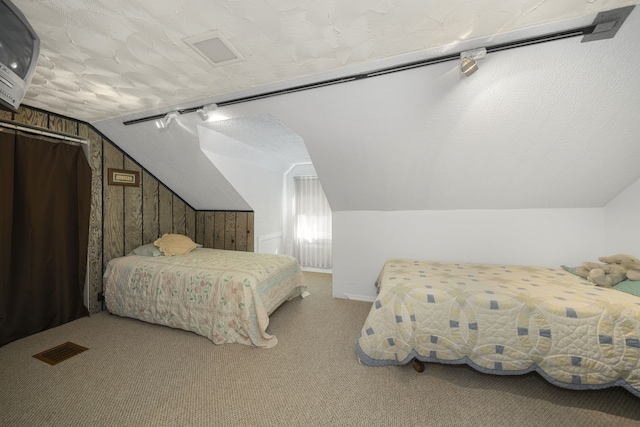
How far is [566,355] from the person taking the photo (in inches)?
63.7

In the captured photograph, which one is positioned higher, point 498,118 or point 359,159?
point 498,118

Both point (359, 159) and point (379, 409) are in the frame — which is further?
point (359, 159)

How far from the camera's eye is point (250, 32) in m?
1.39

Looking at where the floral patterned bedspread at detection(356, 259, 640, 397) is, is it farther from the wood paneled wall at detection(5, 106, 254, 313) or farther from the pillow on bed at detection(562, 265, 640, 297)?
the wood paneled wall at detection(5, 106, 254, 313)

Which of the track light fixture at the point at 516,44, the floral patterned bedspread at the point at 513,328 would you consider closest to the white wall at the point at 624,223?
the floral patterned bedspread at the point at 513,328

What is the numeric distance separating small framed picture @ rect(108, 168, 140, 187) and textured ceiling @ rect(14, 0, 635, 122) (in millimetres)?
1332

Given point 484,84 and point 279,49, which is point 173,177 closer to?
point 279,49

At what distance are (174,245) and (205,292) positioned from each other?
1.24 m

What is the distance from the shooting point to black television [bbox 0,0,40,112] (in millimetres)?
1078

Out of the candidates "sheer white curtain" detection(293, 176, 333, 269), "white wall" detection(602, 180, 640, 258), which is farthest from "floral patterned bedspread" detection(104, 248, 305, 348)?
"white wall" detection(602, 180, 640, 258)

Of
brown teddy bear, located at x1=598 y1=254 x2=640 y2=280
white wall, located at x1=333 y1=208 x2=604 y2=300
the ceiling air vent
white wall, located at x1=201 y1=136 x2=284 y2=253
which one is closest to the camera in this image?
the ceiling air vent

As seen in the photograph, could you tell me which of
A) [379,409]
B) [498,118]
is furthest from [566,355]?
[498,118]

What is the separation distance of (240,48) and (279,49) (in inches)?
9.4

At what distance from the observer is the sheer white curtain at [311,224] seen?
15.6 ft
